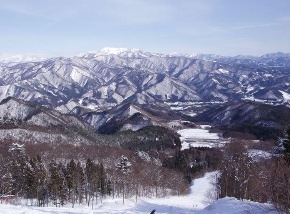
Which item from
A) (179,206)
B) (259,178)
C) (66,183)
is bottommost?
(179,206)

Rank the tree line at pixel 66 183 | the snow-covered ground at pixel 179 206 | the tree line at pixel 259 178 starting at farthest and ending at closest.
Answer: the tree line at pixel 66 183
the snow-covered ground at pixel 179 206
the tree line at pixel 259 178

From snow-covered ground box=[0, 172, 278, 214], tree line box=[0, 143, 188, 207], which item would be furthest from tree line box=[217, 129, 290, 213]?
tree line box=[0, 143, 188, 207]

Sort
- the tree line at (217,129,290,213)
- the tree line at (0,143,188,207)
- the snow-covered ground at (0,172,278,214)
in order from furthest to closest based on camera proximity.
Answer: the tree line at (0,143,188,207) < the snow-covered ground at (0,172,278,214) < the tree line at (217,129,290,213)

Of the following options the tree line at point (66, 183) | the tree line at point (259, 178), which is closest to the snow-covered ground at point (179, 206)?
the tree line at point (259, 178)

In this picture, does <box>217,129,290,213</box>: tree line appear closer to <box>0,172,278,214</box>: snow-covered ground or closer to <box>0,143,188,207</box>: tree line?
<box>0,172,278,214</box>: snow-covered ground

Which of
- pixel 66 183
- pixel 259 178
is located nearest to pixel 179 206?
pixel 259 178

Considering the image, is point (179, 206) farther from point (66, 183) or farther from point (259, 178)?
point (66, 183)

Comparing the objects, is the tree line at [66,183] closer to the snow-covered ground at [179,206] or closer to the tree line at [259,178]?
the snow-covered ground at [179,206]

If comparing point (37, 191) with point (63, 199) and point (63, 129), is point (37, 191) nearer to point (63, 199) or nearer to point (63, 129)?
point (63, 199)
